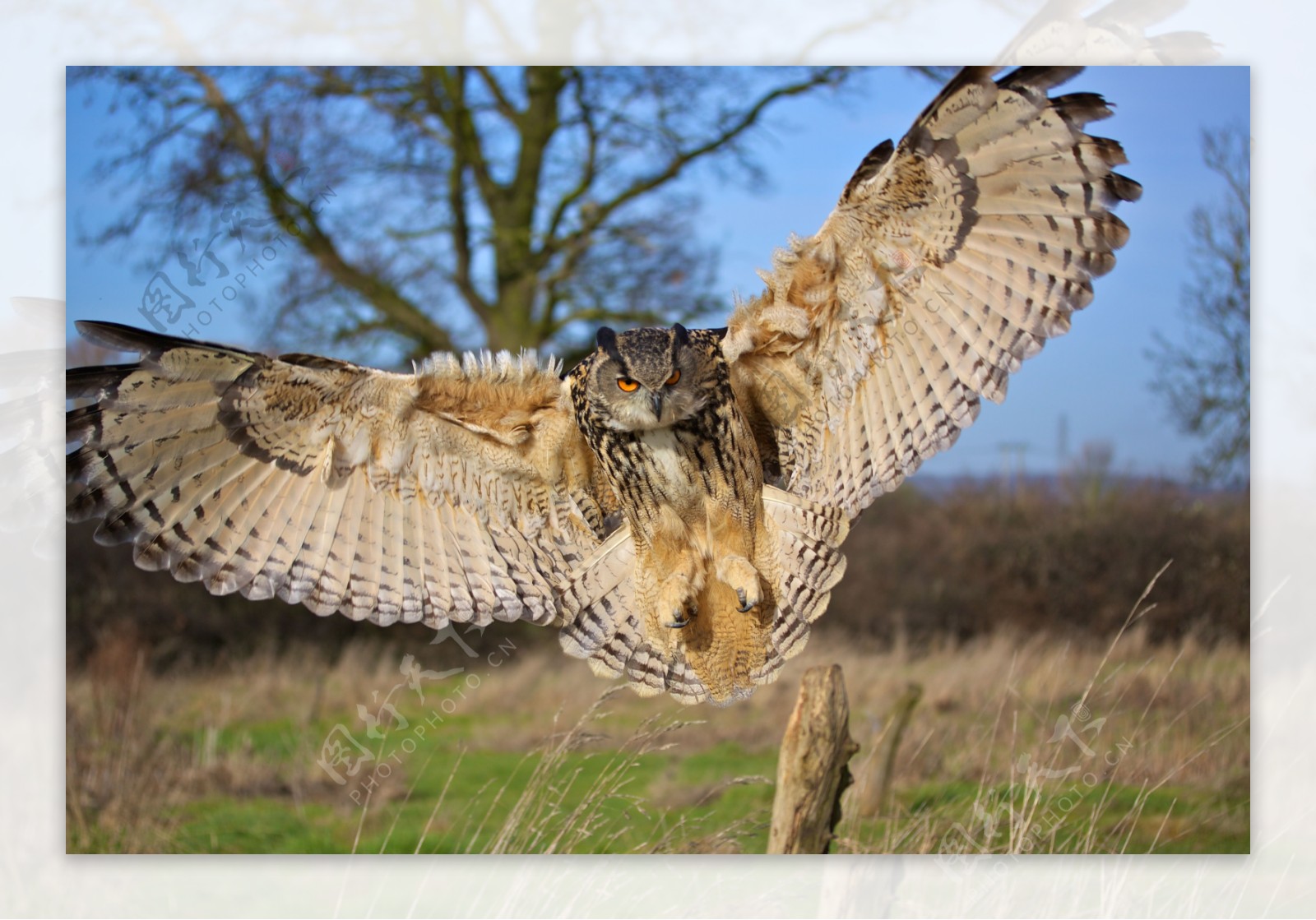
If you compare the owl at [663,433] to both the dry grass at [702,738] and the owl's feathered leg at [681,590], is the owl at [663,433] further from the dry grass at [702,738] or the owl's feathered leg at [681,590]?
the dry grass at [702,738]

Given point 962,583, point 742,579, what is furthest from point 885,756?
point 962,583

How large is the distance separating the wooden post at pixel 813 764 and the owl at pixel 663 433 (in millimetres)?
149

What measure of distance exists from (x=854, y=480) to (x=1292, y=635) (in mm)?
2014

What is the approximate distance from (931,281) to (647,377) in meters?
0.68

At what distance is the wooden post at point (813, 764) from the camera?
2621 millimetres

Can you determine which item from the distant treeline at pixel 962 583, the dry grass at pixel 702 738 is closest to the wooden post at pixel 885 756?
the dry grass at pixel 702 738

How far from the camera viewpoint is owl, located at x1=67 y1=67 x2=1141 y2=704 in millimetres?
2291

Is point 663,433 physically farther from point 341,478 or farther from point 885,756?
point 885,756

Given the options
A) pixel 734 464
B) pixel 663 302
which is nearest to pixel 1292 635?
pixel 734 464

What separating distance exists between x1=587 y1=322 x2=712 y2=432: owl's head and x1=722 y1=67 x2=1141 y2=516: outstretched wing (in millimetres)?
187

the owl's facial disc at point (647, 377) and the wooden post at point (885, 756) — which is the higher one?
the owl's facial disc at point (647, 377)

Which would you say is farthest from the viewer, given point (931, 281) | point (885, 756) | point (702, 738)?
point (702, 738)

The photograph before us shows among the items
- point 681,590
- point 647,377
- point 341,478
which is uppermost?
point 647,377

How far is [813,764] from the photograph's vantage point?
264 centimetres
